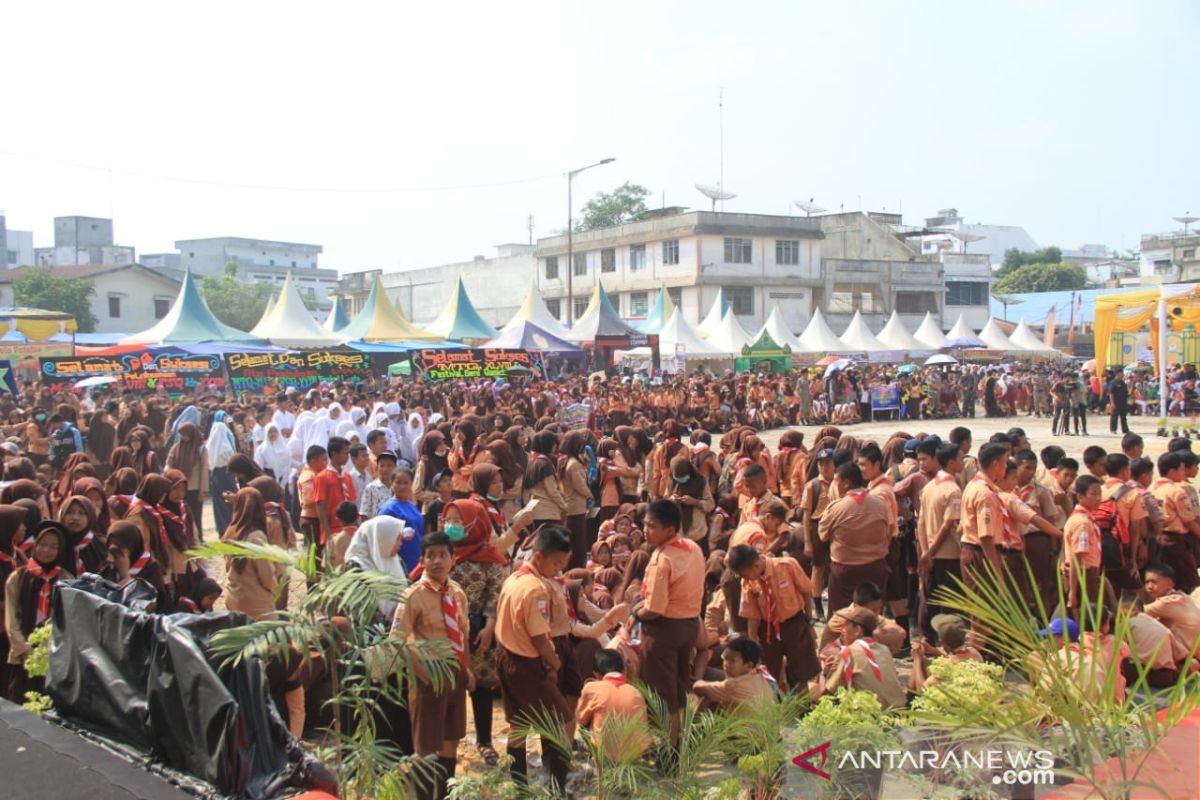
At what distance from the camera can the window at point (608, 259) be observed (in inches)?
2059

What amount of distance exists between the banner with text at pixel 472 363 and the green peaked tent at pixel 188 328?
5.30 m

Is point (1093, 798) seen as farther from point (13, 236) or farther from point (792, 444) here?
point (13, 236)

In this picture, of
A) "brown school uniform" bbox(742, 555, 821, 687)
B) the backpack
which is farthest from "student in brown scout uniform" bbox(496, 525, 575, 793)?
the backpack

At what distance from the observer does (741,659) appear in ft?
17.1

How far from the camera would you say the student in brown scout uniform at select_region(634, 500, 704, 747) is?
5.29 metres

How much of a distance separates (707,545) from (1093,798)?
5.91 metres

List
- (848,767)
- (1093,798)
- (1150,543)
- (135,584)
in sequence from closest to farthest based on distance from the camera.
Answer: (1093,798) → (848,767) → (135,584) → (1150,543)

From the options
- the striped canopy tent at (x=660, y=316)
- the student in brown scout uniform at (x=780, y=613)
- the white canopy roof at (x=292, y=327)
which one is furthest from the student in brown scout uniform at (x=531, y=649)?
the striped canopy tent at (x=660, y=316)

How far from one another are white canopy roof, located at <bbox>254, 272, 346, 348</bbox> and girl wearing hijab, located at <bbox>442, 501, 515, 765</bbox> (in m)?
22.8

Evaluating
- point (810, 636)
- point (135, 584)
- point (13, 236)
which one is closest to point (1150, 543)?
point (810, 636)

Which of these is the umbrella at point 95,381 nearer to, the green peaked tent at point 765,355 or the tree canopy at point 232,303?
the green peaked tent at point 765,355

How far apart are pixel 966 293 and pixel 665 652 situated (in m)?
55.3

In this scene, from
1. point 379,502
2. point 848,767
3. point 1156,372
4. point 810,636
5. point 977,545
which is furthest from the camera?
point 1156,372

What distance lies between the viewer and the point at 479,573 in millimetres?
6086
